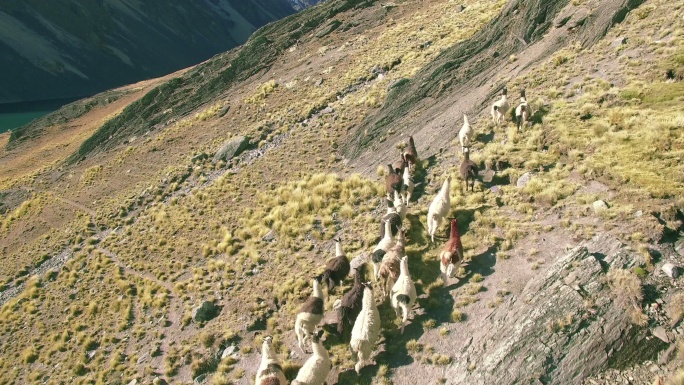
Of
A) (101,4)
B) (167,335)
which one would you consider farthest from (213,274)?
(101,4)

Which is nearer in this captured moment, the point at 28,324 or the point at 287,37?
the point at 28,324

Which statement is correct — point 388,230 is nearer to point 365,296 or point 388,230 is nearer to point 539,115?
point 365,296

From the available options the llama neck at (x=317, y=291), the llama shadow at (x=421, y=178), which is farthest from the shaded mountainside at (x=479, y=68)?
the llama neck at (x=317, y=291)

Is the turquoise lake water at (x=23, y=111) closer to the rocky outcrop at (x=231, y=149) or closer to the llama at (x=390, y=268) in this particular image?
the rocky outcrop at (x=231, y=149)

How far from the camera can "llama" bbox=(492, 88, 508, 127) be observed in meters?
18.1

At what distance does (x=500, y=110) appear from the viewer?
18.2 m

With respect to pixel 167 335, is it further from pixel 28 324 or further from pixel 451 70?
pixel 451 70

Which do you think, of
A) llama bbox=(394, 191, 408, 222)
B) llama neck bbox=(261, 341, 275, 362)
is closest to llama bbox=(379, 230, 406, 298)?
llama bbox=(394, 191, 408, 222)

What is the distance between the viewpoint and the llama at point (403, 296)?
34.9 feet

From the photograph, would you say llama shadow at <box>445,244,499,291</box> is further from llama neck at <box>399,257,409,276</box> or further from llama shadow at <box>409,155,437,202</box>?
llama shadow at <box>409,155,437,202</box>

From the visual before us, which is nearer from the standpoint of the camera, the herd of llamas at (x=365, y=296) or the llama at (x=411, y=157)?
the herd of llamas at (x=365, y=296)

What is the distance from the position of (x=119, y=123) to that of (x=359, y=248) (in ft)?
158

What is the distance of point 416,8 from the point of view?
50906mm

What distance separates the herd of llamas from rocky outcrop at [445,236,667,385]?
6.13 feet
